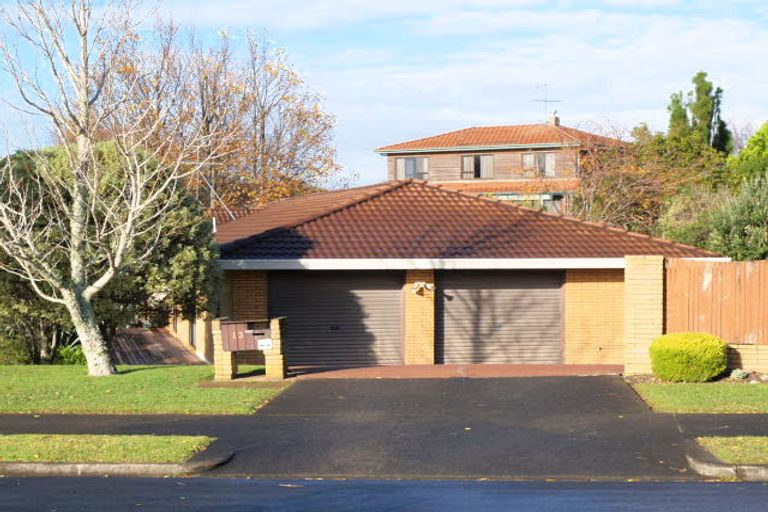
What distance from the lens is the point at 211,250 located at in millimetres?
22438

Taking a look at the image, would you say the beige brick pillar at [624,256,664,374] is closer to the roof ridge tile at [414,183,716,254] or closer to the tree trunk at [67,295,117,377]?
the roof ridge tile at [414,183,716,254]

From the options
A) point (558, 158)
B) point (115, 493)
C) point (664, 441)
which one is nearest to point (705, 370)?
point (664, 441)

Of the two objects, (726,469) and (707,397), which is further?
(707,397)

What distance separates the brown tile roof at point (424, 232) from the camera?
81.2 ft

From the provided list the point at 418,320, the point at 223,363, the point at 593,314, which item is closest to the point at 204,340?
the point at 418,320

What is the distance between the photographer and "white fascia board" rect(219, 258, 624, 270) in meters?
24.2

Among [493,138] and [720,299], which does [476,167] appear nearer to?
[493,138]

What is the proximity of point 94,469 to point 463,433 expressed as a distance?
4578mm

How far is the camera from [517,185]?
6359 cm

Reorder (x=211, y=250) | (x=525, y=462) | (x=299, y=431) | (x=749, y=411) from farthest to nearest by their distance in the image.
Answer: (x=211, y=250), (x=749, y=411), (x=299, y=431), (x=525, y=462)

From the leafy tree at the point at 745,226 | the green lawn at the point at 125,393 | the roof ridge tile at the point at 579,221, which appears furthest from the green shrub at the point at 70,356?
the leafy tree at the point at 745,226

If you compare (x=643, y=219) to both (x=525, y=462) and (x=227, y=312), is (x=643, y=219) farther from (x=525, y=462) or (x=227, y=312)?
(x=525, y=462)

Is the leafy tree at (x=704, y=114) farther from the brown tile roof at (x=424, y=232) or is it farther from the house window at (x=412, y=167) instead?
the brown tile roof at (x=424, y=232)

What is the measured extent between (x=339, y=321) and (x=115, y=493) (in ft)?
47.7
